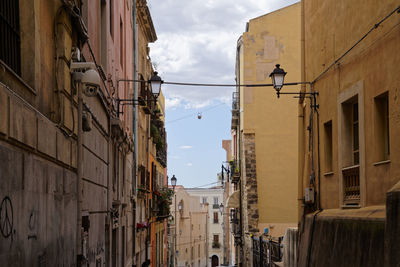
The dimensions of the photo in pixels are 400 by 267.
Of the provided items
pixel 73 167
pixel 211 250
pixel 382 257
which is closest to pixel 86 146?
pixel 73 167

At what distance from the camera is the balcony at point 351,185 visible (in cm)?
1065

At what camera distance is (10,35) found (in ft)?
18.5

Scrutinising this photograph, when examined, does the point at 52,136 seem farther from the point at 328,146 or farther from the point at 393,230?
the point at 328,146

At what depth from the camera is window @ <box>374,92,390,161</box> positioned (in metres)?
9.45

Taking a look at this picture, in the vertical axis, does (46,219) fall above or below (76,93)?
below

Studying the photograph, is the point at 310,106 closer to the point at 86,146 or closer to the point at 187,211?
the point at 86,146

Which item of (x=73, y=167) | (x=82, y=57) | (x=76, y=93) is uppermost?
(x=82, y=57)

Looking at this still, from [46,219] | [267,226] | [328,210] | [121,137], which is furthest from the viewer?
[267,226]

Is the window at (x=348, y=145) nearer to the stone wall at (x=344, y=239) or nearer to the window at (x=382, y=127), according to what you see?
the stone wall at (x=344, y=239)

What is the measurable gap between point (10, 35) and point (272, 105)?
23631 mm

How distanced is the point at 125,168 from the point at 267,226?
10832 millimetres

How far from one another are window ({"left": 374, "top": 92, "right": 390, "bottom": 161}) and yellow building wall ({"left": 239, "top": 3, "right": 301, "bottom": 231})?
18.6m

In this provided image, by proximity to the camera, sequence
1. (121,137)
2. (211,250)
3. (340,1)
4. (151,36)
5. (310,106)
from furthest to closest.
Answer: (211,250), (151,36), (121,137), (310,106), (340,1)

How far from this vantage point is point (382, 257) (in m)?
7.92
